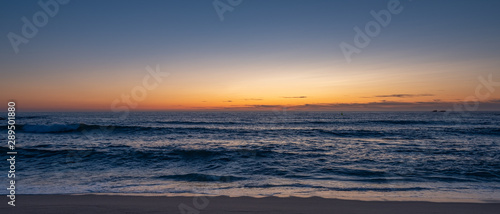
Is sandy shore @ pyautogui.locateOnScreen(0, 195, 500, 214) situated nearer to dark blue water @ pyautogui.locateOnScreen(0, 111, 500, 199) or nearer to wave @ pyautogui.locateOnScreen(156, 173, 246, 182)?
dark blue water @ pyautogui.locateOnScreen(0, 111, 500, 199)

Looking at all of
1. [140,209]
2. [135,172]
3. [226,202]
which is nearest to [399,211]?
[226,202]

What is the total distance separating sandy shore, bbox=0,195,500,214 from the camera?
6430 millimetres

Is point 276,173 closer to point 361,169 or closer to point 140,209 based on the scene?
point 361,169

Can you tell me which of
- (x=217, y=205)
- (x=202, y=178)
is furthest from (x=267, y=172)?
(x=217, y=205)

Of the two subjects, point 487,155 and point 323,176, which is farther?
point 487,155

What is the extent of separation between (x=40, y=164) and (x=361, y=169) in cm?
1636

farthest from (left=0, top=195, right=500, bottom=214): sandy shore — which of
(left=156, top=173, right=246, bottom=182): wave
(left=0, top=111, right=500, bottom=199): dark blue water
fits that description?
(left=156, top=173, right=246, bottom=182): wave

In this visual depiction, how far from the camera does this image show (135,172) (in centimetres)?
1248

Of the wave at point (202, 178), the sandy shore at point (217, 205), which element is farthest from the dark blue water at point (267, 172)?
the sandy shore at point (217, 205)

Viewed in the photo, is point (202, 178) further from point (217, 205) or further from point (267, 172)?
point (217, 205)

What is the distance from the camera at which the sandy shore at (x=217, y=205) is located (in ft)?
21.1

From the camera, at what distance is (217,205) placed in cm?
693

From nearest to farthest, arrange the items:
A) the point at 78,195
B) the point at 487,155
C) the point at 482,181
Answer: the point at 78,195
the point at 482,181
the point at 487,155

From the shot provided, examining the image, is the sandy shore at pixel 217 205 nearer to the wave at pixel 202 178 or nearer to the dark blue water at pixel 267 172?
the dark blue water at pixel 267 172
